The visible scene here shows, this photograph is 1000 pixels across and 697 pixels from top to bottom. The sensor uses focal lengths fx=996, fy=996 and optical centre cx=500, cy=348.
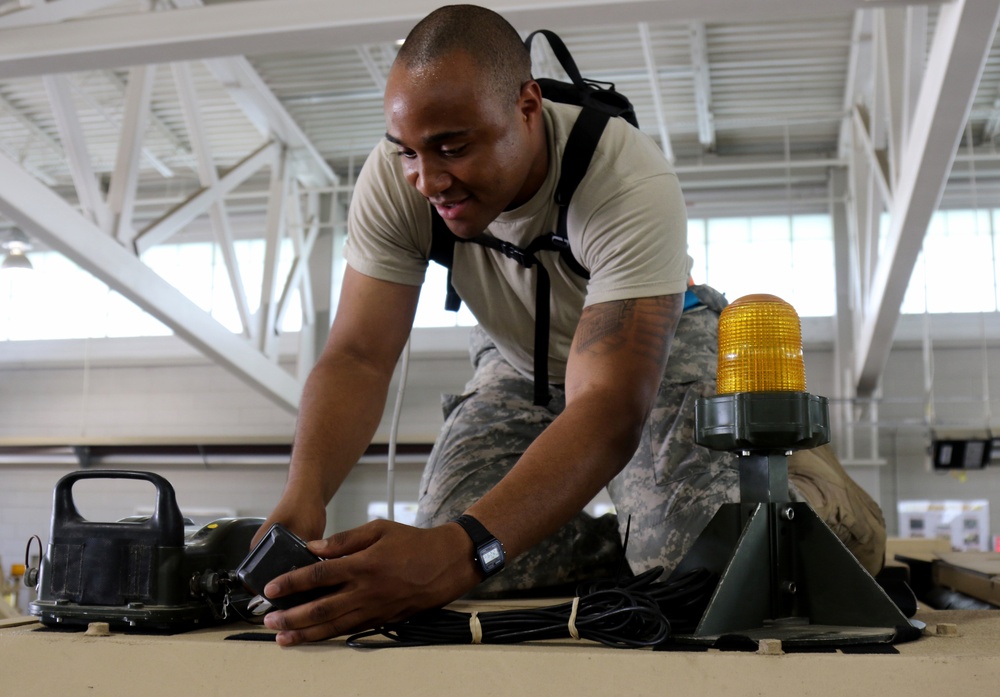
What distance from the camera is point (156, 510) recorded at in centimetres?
125

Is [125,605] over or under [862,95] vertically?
under

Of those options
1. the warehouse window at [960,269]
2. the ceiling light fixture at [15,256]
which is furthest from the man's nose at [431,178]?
the warehouse window at [960,269]

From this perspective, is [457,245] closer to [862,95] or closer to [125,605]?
[125,605]

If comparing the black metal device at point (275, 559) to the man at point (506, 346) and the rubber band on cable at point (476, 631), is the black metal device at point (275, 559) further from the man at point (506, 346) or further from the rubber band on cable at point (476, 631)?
the rubber band on cable at point (476, 631)

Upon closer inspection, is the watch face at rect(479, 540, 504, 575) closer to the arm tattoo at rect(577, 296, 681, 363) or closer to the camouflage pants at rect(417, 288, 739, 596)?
the arm tattoo at rect(577, 296, 681, 363)

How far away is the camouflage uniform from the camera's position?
1.94 meters

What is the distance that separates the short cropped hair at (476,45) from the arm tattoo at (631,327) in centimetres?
37

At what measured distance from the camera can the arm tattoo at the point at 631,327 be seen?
150 centimetres

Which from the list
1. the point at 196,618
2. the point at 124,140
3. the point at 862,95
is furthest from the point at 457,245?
the point at 862,95

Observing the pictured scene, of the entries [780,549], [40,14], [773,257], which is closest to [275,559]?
[780,549]

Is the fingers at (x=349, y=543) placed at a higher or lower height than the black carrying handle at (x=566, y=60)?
lower

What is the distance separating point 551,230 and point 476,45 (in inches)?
15.6

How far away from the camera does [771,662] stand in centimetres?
95

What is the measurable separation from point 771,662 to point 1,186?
4833 mm
